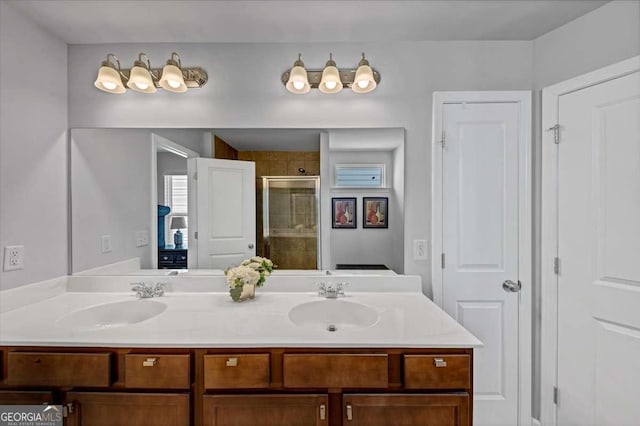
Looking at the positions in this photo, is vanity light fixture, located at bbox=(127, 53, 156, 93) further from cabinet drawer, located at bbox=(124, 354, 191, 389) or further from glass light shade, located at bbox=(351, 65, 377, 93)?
cabinet drawer, located at bbox=(124, 354, 191, 389)

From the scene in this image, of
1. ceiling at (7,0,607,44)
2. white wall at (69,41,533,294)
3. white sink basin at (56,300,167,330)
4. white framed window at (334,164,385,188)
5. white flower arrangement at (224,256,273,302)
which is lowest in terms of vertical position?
white sink basin at (56,300,167,330)

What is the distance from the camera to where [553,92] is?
1712 mm

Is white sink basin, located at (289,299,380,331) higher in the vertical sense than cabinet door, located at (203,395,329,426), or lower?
higher

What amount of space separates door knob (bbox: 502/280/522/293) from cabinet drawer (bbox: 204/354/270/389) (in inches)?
56.7

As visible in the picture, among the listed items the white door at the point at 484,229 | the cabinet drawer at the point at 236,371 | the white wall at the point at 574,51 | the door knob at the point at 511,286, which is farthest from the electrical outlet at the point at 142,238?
the white wall at the point at 574,51

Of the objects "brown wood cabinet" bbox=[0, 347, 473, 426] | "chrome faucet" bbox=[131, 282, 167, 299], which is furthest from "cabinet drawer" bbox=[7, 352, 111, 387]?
"chrome faucet" bbox=[131, 282, 167, 299]

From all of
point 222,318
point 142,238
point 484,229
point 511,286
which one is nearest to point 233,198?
point 142,238

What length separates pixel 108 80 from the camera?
1689 millimetres

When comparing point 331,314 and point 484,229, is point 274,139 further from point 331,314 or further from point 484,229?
point 484,229

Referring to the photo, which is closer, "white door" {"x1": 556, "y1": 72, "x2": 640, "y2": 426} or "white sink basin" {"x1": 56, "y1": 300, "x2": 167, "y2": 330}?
"white door" {"x1": 556, "y1": 72, "x2": 640, "y2": 426}

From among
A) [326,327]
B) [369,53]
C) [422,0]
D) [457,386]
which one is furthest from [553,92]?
[326,327]

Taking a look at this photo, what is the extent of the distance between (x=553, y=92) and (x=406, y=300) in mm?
1422

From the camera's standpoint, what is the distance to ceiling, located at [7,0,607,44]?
1.52m

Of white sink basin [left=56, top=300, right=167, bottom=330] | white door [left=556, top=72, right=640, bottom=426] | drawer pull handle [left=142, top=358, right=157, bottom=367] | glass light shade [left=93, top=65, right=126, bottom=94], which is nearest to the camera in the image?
drawer pull handle [left=142, top=358, right=157, bottom=367]
